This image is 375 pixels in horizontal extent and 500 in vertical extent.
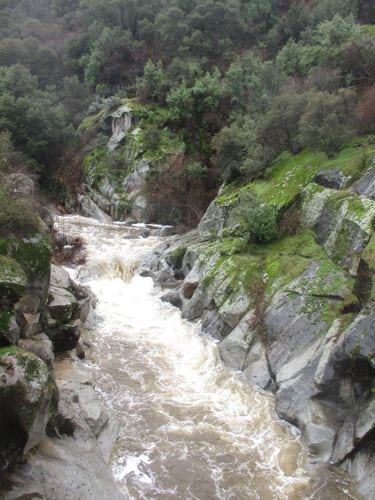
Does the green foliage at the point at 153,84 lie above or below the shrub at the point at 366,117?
below

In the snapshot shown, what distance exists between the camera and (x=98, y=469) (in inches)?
338

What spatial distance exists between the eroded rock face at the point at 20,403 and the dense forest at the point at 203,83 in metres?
9.36

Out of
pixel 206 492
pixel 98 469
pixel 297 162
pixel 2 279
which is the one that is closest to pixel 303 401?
pixel 206 492

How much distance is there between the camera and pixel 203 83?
1372 inches

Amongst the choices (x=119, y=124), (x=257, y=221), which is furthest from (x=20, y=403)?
(x=119, y=124)

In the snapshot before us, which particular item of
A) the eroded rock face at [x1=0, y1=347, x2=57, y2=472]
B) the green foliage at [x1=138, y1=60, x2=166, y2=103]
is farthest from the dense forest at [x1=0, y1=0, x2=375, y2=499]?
the green foliage at [x1=138, y1=60, x2=166, y2=103]

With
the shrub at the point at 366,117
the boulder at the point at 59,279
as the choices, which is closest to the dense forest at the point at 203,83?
the shrub at the point at 366,117

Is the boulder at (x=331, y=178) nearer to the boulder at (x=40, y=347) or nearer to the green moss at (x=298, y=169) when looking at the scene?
the green moss at (x=298, y=169)

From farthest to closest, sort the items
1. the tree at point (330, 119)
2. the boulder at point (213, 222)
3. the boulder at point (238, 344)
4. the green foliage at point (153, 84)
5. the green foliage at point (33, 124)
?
the green foliage at point (153, 84) < the green foliage at point (33, 124) < the boulder at point (213, 222) < the tree at point (330, 119) < the boulder at point (238, 344)

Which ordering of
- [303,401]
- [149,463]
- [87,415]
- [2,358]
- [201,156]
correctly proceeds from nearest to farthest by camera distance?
[2,358]
[149,463]
[87,415]
[303,401]
[201,156]

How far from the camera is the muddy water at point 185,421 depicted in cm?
877

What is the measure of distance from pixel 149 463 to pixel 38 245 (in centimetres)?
627

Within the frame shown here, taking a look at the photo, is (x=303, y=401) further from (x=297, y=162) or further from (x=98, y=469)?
(x=297, y=162)

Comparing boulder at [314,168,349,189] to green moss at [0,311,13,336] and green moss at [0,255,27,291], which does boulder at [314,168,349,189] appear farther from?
green moss at [0,311,13,336]
